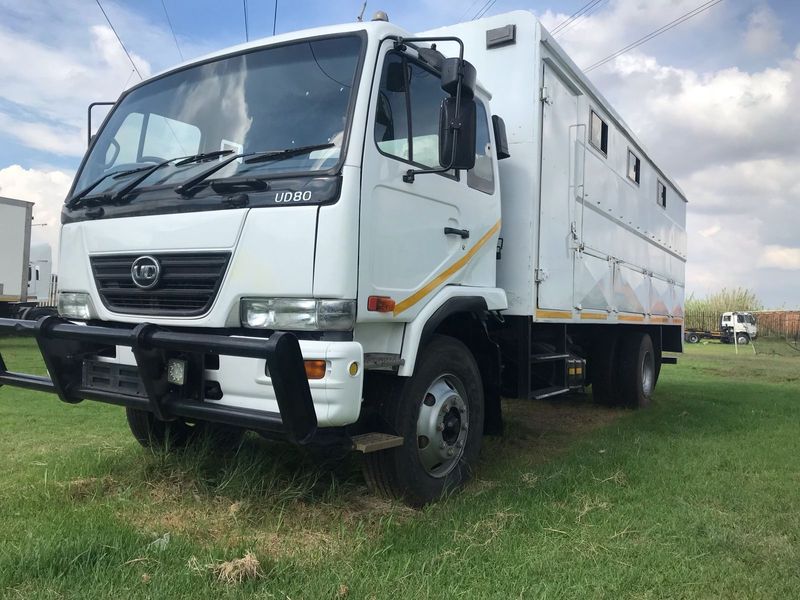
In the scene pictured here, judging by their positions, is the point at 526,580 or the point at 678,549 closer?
the point at 526,580

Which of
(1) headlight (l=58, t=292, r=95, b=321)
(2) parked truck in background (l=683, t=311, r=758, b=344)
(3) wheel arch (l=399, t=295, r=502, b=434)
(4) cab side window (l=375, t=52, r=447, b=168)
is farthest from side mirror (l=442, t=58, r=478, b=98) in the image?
(2) parked truck in background (l=683, t=311, r=758, b=344)

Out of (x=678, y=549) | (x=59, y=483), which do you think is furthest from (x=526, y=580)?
(x=59, y=483)

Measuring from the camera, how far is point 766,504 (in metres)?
4.22

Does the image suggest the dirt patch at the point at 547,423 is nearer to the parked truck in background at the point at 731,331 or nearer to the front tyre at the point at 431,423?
the front tyre at the point at 431,423

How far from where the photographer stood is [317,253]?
3.21 m

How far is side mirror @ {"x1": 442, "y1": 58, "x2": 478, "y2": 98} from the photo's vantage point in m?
3.46

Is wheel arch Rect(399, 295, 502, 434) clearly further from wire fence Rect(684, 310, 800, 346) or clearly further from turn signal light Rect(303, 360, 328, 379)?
wire fence Rect(684, 310, 800, 346)

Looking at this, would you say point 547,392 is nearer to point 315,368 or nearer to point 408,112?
point 408,112

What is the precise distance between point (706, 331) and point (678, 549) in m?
40.8

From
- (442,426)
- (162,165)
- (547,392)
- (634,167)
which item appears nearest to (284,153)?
(162,165)

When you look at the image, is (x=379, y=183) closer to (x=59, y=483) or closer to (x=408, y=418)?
(x=408, y=418)

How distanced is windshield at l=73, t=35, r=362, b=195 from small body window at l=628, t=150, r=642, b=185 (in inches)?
215

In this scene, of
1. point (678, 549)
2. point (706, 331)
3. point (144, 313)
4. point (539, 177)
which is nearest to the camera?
point (678, 549)

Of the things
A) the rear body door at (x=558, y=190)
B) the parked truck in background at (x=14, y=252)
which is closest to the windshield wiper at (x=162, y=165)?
Answer: the rear body door at (x=558, y=190)
